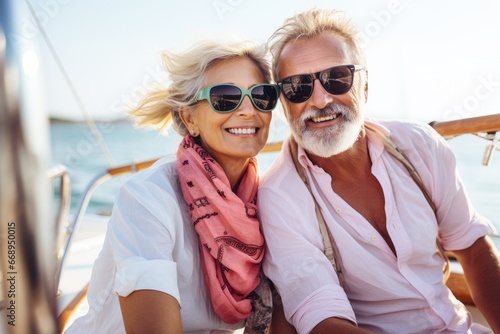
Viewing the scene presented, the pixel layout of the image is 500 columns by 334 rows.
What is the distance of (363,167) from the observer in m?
2.26

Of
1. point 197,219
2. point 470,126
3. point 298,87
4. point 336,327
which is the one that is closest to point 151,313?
point 197,219

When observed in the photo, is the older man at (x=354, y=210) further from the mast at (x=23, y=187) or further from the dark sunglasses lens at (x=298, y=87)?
the mast at (x=23, y=187)

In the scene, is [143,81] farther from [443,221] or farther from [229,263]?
[443,221]

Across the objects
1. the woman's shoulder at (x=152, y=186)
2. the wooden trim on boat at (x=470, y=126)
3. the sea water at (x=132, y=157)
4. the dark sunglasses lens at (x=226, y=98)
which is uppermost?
the dark sunglasses lens at (x=226, y=98)

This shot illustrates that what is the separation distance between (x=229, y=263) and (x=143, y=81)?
3.52 ft

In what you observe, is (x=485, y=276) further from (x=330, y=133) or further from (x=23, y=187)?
(x=23, y=187)

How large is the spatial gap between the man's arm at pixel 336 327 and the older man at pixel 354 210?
34 mm

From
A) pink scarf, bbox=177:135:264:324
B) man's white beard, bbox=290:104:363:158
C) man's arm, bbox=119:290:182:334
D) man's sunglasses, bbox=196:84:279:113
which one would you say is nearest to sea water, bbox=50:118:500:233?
man's white beard, bbox=290:104:363:158

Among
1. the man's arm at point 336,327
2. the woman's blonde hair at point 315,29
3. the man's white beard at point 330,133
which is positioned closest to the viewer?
the man's arm at point 336,327

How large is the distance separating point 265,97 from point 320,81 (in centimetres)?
25

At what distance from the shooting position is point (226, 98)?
2033mm

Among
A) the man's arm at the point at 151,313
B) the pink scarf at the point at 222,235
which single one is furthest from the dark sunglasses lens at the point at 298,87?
the man's arm at the point at 151,313

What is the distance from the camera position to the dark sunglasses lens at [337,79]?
2.15 m

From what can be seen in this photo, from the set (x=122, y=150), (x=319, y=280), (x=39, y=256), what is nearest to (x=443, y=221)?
(x=319, y=280)
